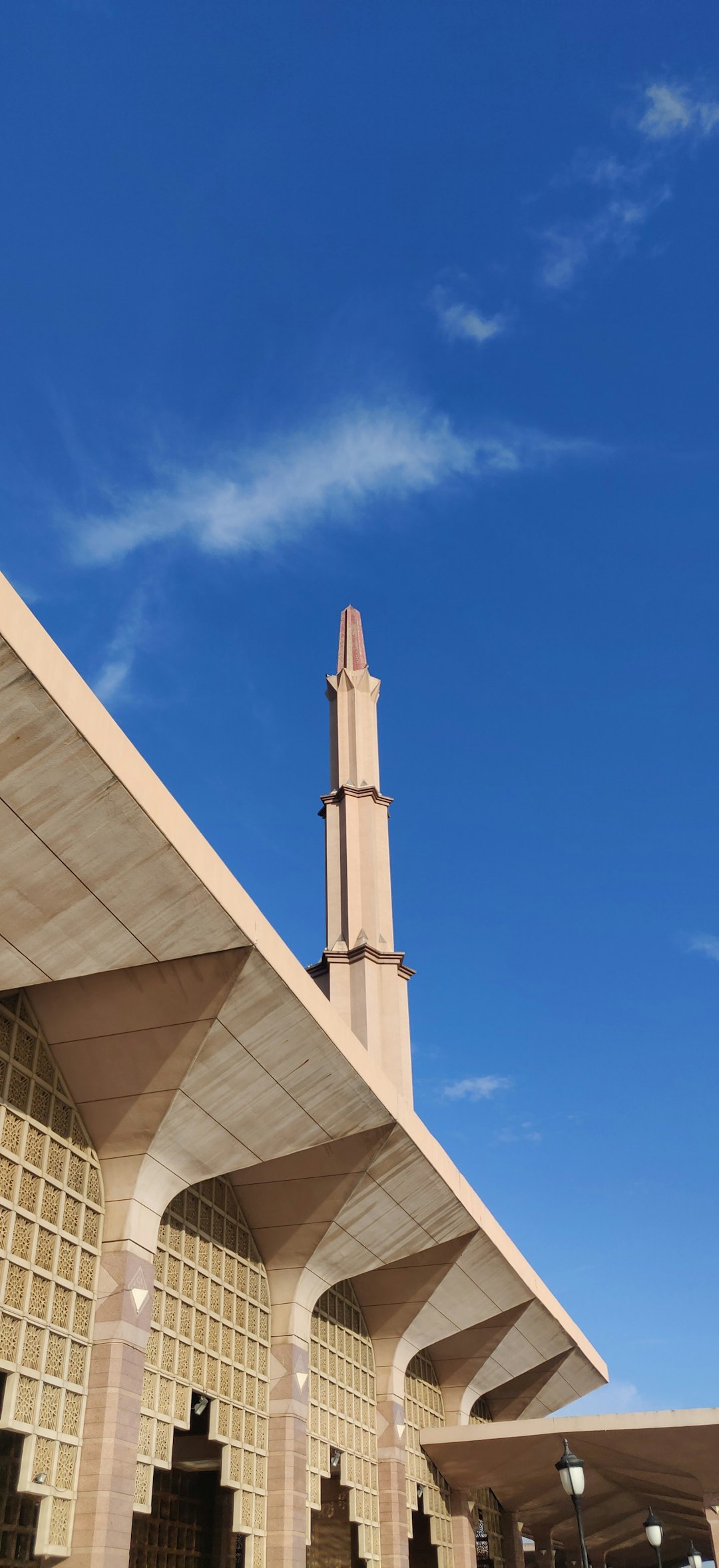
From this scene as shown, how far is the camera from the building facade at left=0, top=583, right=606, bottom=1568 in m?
12.6

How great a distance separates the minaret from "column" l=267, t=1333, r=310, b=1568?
30.3ft

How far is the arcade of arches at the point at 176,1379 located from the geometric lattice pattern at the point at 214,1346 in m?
0.03

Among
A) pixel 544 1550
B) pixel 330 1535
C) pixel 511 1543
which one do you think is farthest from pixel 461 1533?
pixel 544 1550

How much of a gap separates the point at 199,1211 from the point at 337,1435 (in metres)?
5.87

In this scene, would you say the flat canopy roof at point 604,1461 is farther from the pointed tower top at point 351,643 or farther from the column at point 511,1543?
the pointed tower top at point 351,643

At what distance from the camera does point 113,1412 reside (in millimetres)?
14242

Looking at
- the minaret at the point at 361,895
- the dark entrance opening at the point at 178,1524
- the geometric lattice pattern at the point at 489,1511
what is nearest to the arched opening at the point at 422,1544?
the geometric lattice pattern at the point at 489,1511

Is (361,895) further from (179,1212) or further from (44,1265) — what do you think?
(44,1265)

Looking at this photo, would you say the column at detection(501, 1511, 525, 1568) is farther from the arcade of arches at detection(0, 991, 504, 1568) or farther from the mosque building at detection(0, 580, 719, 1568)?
the arcade of arches at detection(0, 991, 504, 1568)

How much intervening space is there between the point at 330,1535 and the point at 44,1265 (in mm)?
14281

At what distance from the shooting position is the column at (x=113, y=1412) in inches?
537

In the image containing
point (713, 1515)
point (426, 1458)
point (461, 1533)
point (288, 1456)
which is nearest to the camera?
point (288, 1456)

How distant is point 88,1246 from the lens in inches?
586

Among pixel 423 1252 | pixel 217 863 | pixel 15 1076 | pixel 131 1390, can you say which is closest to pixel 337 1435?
pixel 423 1252
